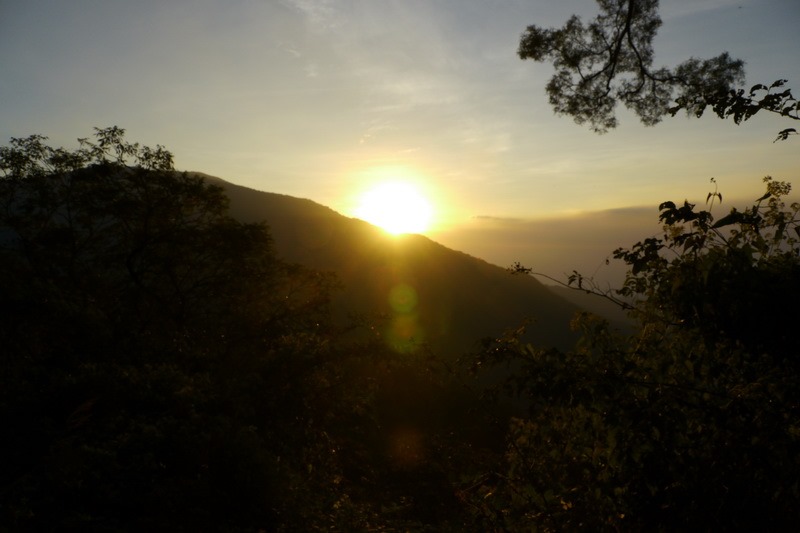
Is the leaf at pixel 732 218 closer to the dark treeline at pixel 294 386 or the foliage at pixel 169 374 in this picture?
the dark treeline at pixel 294 386

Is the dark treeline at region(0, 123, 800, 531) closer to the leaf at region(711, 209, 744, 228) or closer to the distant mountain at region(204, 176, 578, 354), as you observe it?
the leaf at region(711, 209, 744, 228)

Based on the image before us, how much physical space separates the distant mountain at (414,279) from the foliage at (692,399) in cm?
4238

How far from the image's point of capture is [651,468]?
3672 mm

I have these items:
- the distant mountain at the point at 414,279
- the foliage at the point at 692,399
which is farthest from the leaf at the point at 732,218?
the distant mountain at the point at 414,279

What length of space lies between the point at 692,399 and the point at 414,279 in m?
55.8

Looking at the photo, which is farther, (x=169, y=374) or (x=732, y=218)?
(x=169, y=374)

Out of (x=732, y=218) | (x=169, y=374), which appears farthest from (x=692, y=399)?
(x=169, y=374)

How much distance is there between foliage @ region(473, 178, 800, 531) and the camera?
132 inches

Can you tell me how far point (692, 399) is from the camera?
3.58 m

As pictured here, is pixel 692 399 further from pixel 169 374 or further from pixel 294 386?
pixel 294 386

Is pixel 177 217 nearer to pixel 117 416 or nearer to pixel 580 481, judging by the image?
pixel 117 416

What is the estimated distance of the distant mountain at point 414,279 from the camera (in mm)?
53938

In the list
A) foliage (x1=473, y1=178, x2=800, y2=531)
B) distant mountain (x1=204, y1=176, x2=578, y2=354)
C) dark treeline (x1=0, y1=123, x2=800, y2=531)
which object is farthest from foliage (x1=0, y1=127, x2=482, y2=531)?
distant mountain (x1=204, y1=176, x2=578, y2=354)

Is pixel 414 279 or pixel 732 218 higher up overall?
Result: pixel 732 218
